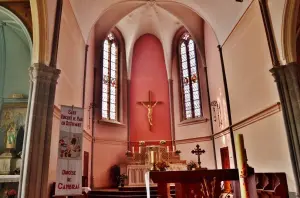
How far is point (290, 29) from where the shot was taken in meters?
5.71

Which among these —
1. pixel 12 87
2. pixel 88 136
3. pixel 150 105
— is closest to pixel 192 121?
pixel 150 105

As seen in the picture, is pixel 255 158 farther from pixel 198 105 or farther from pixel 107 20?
pixel 107 20

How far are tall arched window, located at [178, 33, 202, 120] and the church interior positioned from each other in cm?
5

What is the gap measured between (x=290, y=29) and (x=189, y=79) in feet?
22.7

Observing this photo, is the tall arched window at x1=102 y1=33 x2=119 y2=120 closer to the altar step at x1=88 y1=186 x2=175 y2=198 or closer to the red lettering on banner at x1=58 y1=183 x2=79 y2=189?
the altar step at x1=88 y1=186 x2=175 y2=198

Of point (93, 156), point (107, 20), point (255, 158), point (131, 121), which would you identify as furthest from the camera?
point (131, 121)

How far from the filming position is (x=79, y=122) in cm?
483

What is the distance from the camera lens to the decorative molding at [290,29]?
561 cm

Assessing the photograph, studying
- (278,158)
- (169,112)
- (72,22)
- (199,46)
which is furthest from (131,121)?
(278,158)

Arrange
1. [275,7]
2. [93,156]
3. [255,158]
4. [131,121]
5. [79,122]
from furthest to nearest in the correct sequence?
[131,121], [93,156], [255,158], [275,7], [79,122]

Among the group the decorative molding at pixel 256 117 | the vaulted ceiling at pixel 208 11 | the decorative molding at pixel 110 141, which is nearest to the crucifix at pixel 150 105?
the decorative molding at pixel 110 141

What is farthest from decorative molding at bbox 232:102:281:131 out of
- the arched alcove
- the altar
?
the arched alcove

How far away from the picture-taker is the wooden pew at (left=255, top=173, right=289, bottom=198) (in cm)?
566

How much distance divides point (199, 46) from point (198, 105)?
280 cm
